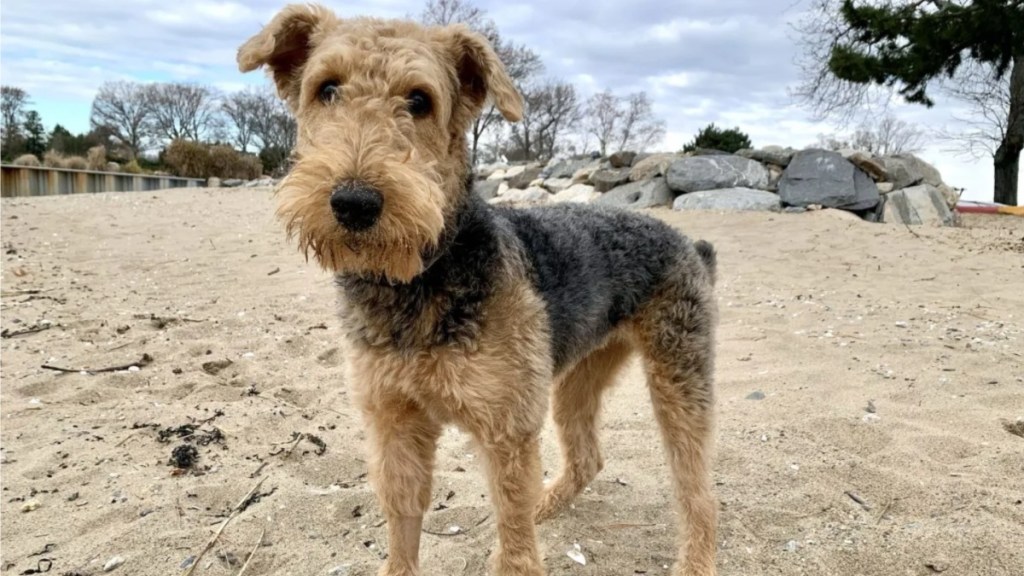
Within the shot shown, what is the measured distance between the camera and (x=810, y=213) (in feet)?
44.4

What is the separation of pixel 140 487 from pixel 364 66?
8.71 ft

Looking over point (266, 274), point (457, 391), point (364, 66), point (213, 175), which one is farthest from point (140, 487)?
point (213, 175)

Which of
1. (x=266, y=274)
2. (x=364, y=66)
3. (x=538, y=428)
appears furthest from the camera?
(x=266, y=274)

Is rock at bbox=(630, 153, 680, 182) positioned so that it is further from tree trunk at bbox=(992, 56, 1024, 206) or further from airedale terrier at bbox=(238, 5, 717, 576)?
airedale terrier at bbox=(238, 5, 717, 576)

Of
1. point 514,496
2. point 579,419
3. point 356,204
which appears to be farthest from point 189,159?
point 356,204

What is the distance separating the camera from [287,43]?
3020 mm

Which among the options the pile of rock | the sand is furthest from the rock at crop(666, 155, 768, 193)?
the sand

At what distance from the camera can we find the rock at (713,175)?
15.6 meters

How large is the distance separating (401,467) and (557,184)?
675 inches

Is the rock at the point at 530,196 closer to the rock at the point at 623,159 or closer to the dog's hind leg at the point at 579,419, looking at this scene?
the rock at the point at 623,159

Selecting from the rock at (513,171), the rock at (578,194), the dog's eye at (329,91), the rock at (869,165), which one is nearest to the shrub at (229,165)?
the rock at (513,171)

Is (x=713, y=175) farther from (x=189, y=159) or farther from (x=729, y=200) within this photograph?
(x=189, y=159)

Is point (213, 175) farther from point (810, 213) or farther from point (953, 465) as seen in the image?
point (953, 465)

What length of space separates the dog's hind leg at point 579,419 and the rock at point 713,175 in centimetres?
1226
